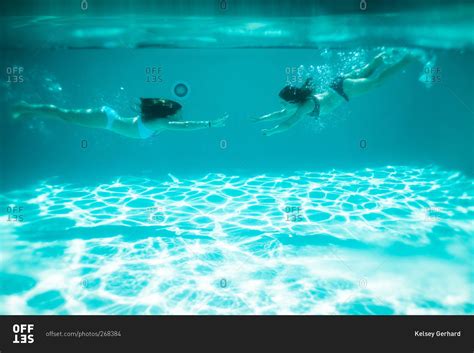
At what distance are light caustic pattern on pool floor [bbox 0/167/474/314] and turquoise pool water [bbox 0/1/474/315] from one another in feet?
0.12

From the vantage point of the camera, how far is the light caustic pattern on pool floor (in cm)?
455

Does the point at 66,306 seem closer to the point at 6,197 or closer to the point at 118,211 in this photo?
the point at 118,211

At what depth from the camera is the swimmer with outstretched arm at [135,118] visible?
641 centimetres

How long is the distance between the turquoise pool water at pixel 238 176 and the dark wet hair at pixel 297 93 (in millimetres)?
2910

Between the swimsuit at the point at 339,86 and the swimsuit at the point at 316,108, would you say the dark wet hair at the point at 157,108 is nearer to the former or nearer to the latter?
the swimsuit at the point at 316,108

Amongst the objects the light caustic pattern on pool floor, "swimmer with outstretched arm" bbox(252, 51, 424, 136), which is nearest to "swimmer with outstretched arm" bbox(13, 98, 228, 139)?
"swimmer with outstretched arm" bbox(252, 51, 424, 136)

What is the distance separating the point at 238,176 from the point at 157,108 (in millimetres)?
6352

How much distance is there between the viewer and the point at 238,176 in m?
12.4

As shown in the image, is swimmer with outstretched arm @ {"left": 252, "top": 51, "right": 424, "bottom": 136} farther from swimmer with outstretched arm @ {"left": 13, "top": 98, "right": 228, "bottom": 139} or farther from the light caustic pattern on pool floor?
the light caustic pattern on pool floor

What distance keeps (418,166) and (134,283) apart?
13.3m

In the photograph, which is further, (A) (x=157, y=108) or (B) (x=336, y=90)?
(B) (x=336, y=90)

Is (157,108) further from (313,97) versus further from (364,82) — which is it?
(364,82)

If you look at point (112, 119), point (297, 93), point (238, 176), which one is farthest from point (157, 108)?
point (238, 176)
